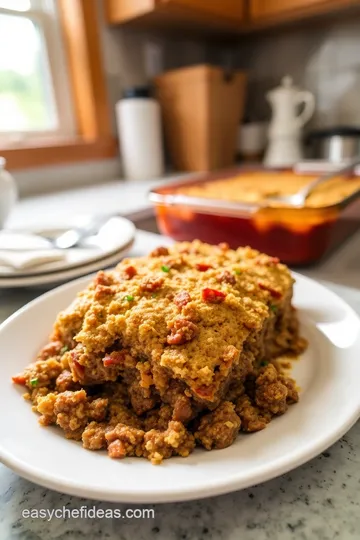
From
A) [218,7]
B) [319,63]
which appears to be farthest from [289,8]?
[319,63]

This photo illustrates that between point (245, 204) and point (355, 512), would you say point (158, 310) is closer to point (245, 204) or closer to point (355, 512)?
point (355, 512)

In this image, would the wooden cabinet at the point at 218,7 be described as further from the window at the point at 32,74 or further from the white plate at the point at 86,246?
the white plate at the point at 86,246

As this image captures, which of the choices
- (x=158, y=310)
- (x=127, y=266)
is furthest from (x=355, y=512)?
(x=127, y=266)

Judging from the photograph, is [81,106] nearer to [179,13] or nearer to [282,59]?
[179,13]

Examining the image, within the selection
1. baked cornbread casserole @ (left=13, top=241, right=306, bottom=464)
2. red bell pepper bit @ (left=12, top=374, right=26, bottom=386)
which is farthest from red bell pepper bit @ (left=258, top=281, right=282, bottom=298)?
red bell pepper bit @ (left=12, top=374, right=26, bottom=386)

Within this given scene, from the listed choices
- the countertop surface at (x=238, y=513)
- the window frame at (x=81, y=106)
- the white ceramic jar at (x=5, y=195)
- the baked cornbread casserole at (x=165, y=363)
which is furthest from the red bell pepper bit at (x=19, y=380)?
the window frame at (x=81, y=106)

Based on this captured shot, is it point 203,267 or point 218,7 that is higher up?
point 218,7

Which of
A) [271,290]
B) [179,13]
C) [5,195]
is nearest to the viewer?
[271,290]
